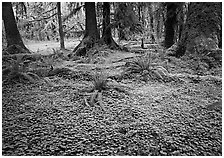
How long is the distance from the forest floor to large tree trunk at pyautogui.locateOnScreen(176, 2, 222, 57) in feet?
5.79

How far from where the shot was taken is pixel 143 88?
413cm

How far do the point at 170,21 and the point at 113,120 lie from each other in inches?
353

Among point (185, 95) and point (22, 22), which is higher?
point (22, 22)

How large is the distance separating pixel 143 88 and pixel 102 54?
413 centimetres

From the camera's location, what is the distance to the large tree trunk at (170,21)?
9.83 m

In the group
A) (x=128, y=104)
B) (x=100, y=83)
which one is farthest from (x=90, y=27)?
(x=128, y=104)

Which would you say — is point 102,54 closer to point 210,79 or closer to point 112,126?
point 210,79

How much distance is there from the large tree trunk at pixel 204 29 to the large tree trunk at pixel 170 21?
4037 mm

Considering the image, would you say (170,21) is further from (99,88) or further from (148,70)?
(99,88)

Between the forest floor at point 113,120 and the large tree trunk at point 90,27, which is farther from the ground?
the large tree trunk at point 90,27

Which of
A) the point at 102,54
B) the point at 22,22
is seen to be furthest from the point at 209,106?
the point at 22,22

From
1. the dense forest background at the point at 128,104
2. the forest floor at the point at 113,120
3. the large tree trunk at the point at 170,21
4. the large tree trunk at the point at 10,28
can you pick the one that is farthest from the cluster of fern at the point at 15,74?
the large tree trunk at the point at 170,21

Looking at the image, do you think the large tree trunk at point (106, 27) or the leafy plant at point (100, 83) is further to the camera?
the large tree trunk at point (106, 27)

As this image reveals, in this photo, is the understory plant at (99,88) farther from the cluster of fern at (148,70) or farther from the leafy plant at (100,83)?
the cluster of fern at (148,70)
